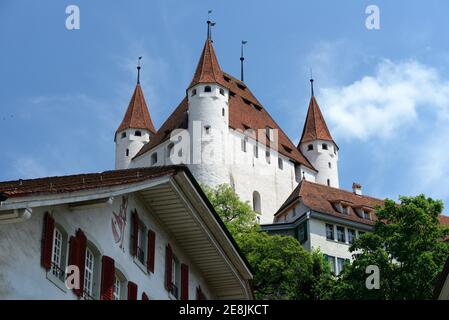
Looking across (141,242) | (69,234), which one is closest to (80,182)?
(69,234)

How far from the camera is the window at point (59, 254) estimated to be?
18.7 meters

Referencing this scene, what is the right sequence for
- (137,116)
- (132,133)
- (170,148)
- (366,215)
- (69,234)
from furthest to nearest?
(137,116)
(132,133)
(170,148)
(366,215)
(69,234)

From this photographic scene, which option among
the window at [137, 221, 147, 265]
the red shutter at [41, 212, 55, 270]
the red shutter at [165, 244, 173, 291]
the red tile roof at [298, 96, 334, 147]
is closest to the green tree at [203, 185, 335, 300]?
the red shutter at [165, 244, 173, 291]

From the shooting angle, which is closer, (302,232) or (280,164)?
(302,232)

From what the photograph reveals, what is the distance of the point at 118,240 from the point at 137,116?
3104 inches

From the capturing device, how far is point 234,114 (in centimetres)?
9312

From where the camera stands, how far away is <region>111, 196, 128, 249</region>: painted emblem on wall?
21.7 metres

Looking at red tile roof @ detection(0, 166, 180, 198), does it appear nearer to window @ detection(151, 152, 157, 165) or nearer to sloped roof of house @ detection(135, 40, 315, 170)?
window @ detection(151, 152, 157, 165)

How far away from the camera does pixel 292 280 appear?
5644cm

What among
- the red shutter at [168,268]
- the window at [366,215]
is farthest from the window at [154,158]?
the red shutter at [168,268]

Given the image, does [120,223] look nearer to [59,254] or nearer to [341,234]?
[59,254]
